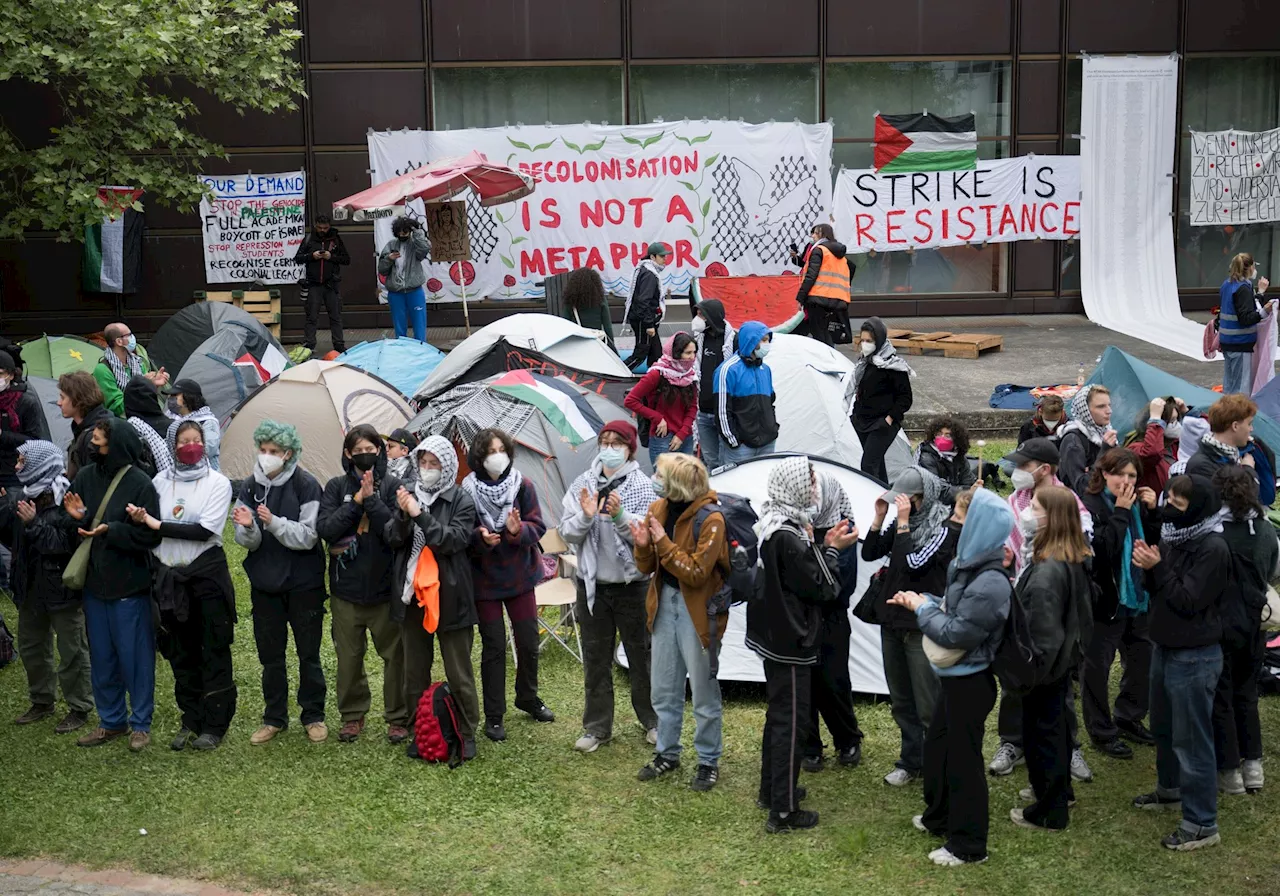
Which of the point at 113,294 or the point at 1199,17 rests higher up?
the point at 1199,17

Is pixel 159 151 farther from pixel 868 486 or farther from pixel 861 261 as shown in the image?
pixel 868 486

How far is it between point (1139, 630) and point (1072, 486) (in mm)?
1041

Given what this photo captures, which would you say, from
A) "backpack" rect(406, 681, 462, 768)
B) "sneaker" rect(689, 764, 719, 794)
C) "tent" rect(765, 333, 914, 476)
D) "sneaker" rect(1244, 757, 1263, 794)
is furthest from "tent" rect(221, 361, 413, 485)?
"sneaker" rect(1244, 757, 1263, 794)

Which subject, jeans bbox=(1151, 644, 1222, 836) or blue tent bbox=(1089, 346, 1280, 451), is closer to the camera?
jeans bbox=(1151, 644, 1222, 836)

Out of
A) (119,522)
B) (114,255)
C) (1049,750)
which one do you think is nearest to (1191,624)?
(1049,750)

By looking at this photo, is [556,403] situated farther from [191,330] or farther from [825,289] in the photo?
[191,330]

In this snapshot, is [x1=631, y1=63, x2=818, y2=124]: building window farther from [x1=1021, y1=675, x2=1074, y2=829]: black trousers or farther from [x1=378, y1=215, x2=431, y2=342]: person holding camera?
[x1=1021, y1=675, x2=1074, y2=829]: black trousers

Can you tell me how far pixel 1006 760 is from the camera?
23.2ft

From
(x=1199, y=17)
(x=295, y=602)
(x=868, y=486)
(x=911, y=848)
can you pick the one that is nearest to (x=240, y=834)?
(x=295, y=602)

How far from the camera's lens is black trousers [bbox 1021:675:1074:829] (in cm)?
628

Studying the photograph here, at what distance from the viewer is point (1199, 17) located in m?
19.4

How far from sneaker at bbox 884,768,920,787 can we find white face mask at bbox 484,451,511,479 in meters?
2.48

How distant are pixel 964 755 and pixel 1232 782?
156cm

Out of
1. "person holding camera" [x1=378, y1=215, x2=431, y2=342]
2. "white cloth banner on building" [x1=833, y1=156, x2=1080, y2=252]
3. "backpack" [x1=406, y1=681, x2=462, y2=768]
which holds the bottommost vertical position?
"backpack" [x1=406, y1=681, x2=462, y2=768]
